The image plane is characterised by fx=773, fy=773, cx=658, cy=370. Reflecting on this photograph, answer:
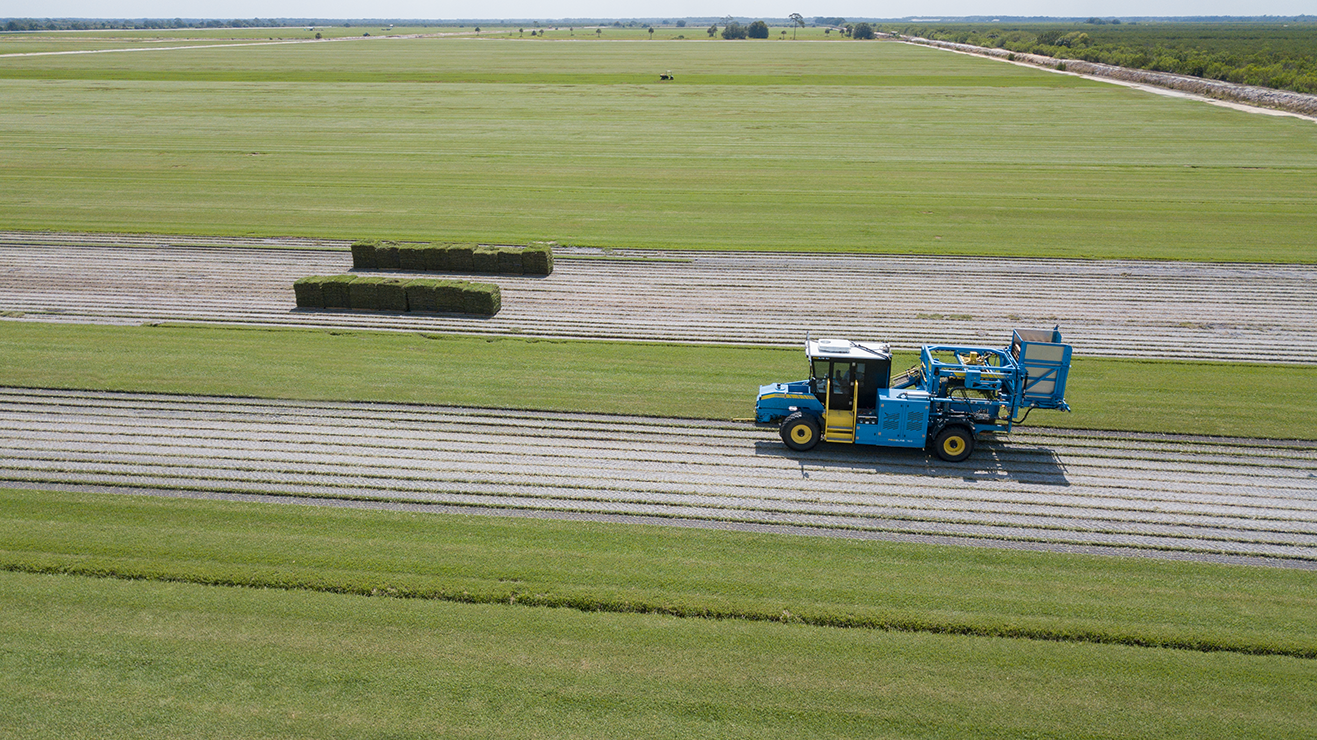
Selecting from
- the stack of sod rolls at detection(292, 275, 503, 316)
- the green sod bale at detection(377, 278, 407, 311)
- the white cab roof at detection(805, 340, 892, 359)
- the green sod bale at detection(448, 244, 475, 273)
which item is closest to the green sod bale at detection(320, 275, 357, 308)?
the stack of sod rolls at detection(292, 275, 503, 316)

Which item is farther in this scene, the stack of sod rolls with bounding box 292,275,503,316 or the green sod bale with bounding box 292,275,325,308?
the green sod bale with bounding box 292,275,325,308

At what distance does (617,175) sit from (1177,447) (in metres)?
35.5

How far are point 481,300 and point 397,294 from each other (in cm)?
297

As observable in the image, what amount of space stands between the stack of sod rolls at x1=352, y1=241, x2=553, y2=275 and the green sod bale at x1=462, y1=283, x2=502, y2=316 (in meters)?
4.06

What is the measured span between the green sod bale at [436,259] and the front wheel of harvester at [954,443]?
68.9ft

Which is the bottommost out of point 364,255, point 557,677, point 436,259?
point 557,677

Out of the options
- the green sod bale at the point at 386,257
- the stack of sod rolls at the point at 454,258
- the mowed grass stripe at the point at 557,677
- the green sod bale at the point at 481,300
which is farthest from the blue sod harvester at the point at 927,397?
the green sod bale at the point at 386,257

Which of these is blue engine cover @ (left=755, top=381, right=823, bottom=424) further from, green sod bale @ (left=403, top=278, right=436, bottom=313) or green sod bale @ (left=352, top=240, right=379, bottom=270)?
green sod bale @ (left=352, top=240, right=379, bottom=270)

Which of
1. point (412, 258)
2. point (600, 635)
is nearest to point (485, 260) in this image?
point (412, 258)

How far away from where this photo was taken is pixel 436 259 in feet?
102

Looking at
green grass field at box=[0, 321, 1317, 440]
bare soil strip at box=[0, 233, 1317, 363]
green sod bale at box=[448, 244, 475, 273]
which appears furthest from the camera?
green sod bale at box=[448, 244, 475, 273]

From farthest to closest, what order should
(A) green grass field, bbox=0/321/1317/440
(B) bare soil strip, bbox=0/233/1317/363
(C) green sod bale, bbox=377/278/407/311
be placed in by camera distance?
(C) green sod bale, bbox=377/278/407/311
(B) bare soil strip, bbox=0/233/1317/363
(A) green grass field, bbox=0/321/1317/440

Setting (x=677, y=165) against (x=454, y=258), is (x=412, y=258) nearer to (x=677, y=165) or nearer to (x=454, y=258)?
(x=454, y=258)

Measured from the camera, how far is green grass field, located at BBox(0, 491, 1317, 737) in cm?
1052
